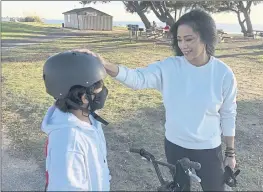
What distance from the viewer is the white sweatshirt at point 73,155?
1540 millimetres

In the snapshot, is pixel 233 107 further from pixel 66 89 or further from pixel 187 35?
pixel 66 89

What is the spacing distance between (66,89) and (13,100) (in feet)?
19.6

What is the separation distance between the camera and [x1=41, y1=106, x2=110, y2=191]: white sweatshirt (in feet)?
5.05

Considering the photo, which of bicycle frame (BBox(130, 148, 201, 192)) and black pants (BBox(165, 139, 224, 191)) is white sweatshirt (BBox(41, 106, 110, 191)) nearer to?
bicycle frame (BBox(130, 148, 201, 192))

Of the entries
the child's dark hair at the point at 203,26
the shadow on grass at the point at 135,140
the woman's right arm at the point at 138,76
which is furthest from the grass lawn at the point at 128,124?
the child's dark hair at the point at 203,26

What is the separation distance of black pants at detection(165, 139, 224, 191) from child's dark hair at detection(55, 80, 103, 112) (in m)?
0.83

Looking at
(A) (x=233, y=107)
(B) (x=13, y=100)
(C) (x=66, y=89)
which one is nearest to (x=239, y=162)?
(A) (x=233, y=107)

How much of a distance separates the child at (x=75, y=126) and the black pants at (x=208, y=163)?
0.72 meters

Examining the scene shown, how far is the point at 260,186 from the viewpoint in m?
4.20

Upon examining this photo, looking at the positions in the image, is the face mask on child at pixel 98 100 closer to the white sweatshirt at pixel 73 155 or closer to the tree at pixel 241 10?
the white sweatshirt at pixel 73 155

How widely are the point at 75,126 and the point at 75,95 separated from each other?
0.24 meters

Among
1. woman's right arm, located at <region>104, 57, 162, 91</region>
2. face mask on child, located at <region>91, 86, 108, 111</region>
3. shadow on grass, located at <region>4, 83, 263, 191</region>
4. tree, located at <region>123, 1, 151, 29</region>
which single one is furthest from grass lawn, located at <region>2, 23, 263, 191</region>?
tree, located at <region>123, 1, 151, 29</region>

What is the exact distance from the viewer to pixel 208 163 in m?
2.42

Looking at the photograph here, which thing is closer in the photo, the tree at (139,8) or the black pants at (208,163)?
the black pants at (208,163)
